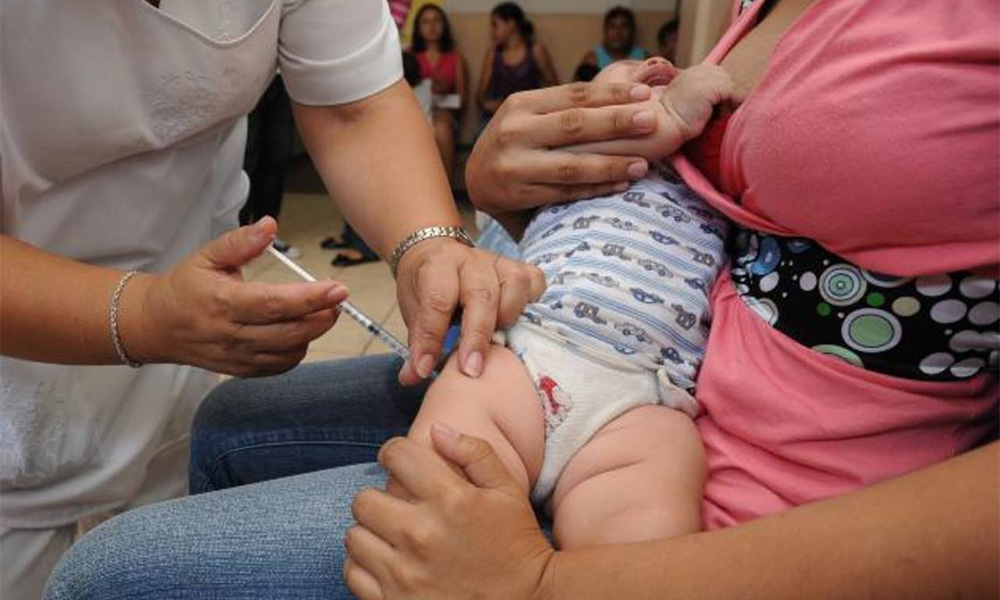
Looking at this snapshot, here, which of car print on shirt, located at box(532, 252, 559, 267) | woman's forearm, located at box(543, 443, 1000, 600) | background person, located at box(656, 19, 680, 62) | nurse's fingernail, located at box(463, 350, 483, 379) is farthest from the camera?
background person, located at box(656, 19, 680, 62)

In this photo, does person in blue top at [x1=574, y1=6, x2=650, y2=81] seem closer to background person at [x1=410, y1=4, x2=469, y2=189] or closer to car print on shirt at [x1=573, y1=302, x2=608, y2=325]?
background person at [x1=410, y1=4, x2=469, y2=189]

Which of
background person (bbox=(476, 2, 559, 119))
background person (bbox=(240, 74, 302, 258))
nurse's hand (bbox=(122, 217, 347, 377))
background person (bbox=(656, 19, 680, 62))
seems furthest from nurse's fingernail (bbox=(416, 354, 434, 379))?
background person (bbox=(476, 2, 559, 119))

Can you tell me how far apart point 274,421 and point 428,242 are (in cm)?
31

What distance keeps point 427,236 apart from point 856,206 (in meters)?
0.49

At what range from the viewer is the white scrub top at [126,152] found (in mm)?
866

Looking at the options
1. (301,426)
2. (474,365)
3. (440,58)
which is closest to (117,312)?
(301,426)

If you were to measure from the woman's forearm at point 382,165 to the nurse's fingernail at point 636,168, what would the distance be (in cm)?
25

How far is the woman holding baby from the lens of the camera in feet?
1.79

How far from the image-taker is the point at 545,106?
0.92 m

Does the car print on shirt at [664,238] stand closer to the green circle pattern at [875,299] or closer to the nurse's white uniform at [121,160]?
the green circle pattern at [875,299]

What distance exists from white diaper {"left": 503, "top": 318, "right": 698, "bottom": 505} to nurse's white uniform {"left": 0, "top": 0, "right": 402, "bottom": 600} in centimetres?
53

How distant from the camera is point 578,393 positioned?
2.40 ft

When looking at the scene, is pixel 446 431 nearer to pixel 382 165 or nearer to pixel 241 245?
pixel 241 245

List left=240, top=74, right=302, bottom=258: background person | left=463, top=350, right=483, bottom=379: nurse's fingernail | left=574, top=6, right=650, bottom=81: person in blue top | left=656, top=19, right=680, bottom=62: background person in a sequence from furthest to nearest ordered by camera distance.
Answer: left=574, top=6, right=650, bottom=81: person in blue top < left=656, top=19, right=680, bottom=62: background person < left=240, top=74, right=302, bottom=258: background person < left=463, top=350, right=483, bottom=379: nurse's fingernail
